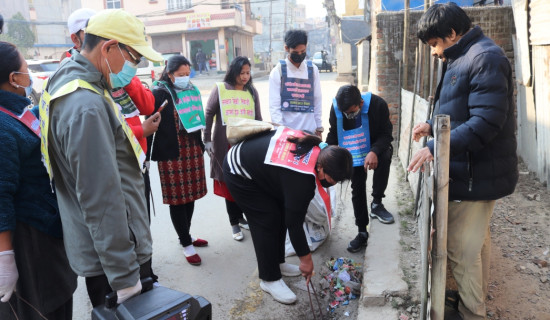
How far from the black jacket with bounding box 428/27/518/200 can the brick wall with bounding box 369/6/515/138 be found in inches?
160

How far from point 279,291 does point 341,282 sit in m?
0.49

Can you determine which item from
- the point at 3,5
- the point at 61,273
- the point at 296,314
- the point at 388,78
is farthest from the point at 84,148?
the point at 3,5

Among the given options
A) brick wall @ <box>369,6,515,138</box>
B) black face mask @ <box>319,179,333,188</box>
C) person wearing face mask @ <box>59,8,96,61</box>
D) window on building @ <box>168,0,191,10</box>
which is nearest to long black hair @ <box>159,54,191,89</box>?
person wearing face mask @ <box>59,8,96,61</box>

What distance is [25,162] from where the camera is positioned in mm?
1783

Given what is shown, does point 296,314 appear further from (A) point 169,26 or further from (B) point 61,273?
(A) point 169,26

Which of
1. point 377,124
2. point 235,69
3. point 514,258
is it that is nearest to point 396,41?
point 377,124

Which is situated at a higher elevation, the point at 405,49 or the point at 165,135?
the point at 405,49

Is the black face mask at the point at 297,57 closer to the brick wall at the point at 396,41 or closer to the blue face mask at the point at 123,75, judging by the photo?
the blue face mask at the point at 123,75

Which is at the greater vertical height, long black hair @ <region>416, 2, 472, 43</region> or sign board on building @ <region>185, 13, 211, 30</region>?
sign board on building @ <region>185, 13, 211, 30</region>

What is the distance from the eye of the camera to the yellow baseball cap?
163 centimetres

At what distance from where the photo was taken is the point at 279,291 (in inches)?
118

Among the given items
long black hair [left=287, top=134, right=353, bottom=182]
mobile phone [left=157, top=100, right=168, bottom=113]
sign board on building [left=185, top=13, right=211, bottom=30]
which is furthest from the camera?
sign board on building [left=185, top=13, right=211, bottom=30]

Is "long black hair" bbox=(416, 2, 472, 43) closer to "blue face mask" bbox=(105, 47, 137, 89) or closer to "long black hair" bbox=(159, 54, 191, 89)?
"blue face mask" bbox=(105, 47, 137, 89)

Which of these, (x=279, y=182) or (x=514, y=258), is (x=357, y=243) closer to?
(x=514, y=258)
